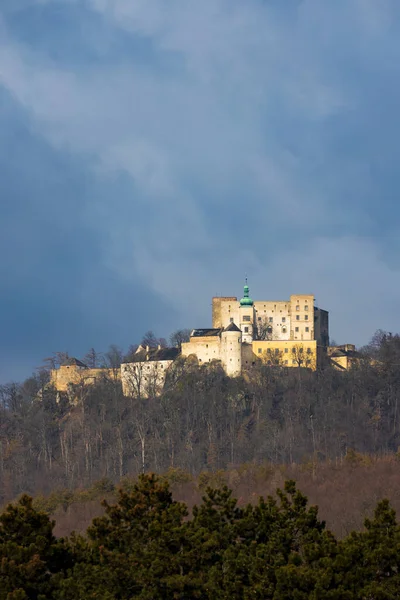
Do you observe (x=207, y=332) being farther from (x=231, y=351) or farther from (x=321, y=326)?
(x=321, y=326)

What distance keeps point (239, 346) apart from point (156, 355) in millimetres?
9146

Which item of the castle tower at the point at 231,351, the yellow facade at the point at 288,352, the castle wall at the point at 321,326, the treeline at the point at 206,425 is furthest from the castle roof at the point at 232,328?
the castle wall at the point at 321,326

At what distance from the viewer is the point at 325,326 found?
10844 cm

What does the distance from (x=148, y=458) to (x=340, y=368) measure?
65.5 feet

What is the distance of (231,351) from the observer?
9762 centimetres

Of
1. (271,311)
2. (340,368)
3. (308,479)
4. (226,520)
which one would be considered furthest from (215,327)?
(226,520)

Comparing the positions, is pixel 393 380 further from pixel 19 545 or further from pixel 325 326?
pixel 19 545

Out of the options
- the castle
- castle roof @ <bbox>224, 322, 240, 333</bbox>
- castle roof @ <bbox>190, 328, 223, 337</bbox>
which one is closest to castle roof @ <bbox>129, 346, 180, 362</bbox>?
the castle

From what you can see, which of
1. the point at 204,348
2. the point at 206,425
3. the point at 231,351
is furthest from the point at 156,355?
the point at 206,425

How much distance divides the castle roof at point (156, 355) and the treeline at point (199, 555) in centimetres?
7155

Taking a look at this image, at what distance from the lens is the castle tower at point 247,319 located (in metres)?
102

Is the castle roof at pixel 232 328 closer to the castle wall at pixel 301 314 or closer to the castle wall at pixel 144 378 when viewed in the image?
the castle wall at pixel 144 378

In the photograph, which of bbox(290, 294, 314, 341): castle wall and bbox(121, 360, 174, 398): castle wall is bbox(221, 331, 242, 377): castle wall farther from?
bbox(290, 294, 314, 341): castle wall

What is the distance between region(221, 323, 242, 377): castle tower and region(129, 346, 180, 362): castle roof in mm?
5406
